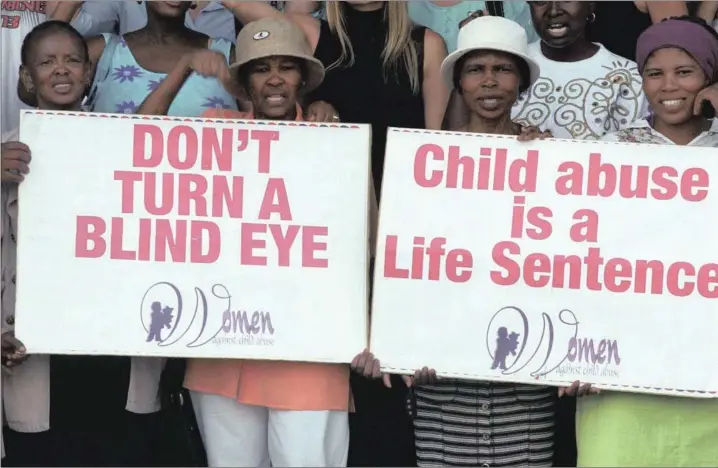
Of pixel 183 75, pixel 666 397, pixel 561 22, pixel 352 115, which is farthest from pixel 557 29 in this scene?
pixel 666 397

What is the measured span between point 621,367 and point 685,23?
4.13 feet

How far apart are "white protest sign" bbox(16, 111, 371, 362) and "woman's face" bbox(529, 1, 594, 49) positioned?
1177 mm

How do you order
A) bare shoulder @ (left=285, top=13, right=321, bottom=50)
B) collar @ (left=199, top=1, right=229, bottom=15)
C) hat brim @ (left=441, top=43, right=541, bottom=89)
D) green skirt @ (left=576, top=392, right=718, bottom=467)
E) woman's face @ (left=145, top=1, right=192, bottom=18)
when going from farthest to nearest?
collar @ (left=199, top=1, right=229, bottom=15) < woman's face @ (left=145, top=1, right=192, bottom=18) < bare shoulder @ (left=285, top=13, right=321, bottom=50) < hat brim @ (left=441, top=43, right=541, bottom=89) < green skirt @ (left=576, top=392, right=718, bottom=467)

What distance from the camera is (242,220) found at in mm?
4855

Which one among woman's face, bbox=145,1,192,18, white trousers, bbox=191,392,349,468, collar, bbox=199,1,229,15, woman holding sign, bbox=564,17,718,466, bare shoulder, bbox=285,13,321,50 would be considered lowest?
white trousers, bbox=191,392,349,468

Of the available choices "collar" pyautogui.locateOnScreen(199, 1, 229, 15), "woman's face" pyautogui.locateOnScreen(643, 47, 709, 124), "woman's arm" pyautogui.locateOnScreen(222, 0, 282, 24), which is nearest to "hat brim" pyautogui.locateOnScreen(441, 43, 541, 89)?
"woman's face" pyautogui.locateOnScreen(643, 47, 709, 124)

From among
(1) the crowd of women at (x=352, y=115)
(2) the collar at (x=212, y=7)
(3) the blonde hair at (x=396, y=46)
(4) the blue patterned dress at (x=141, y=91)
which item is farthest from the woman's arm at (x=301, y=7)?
(4) the blue patterned dress at (x=141, y=91)

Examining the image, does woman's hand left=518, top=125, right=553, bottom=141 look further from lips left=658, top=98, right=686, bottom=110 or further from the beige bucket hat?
the beige bucket hat

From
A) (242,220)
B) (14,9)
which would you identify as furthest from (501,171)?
(14,9)

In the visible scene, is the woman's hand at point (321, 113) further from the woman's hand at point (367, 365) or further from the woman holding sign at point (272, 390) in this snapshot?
the woman's hand at point (367, 365)

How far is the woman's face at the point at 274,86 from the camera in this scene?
5000 mm

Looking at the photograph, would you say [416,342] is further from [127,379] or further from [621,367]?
[127,379]

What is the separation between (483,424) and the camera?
4859 millimetres

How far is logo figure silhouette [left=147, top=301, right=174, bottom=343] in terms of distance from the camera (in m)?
4.85
